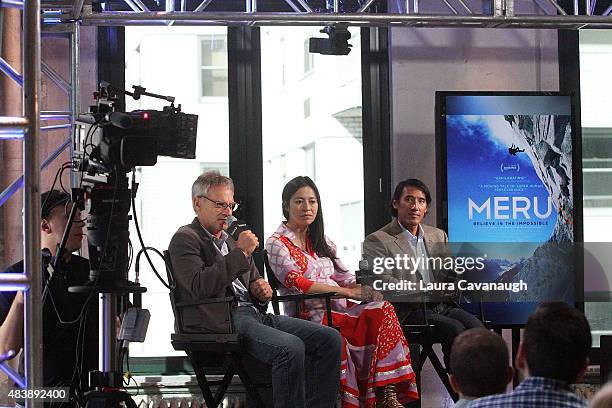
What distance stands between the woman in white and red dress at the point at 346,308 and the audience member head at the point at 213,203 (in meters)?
0.43

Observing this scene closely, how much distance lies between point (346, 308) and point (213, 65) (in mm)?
2049

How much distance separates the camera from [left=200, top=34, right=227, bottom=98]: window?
6.42m

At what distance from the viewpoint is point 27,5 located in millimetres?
3783

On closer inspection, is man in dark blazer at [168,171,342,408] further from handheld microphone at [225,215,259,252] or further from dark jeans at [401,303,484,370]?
dark jeans at [401,303,484,370]

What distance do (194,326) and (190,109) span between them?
79.2 inches

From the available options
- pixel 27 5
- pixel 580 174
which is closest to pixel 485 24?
pixel 580 174

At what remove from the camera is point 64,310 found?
14.3ft

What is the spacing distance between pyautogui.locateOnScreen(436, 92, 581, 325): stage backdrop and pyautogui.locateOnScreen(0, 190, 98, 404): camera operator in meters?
2.40

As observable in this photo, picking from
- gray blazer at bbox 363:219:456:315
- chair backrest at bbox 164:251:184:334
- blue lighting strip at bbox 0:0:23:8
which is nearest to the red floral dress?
gray blazer at bbox 363:219:456:315

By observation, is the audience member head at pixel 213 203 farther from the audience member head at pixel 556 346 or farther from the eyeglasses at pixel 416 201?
the audience member head at pixel 556 346

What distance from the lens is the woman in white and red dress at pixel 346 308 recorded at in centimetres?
499

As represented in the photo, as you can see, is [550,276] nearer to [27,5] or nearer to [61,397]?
[61,397]

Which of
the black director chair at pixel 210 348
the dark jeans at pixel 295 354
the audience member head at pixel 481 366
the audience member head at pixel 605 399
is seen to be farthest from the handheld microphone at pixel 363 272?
the audience member head at pixel 605 399

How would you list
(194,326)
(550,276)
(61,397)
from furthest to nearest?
1. (550,276)
2. (194,326)
3. (61,397)
